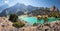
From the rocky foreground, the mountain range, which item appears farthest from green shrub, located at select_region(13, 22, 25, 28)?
the mountain range

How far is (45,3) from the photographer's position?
377 cm

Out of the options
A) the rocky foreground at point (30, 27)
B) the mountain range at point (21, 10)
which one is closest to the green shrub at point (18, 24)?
the rocky foreground at point (30, 27)

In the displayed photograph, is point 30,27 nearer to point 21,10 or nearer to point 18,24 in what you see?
point 18,24

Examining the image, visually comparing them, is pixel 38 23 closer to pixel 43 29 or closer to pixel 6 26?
pixel 43 29

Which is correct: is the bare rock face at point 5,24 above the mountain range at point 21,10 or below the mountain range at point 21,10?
below

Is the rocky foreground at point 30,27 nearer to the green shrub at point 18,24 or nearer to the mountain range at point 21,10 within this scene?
the green shrub at point 18,24

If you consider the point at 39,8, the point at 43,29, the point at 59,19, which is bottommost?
the point at 43,29

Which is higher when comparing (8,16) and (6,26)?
(8,16)

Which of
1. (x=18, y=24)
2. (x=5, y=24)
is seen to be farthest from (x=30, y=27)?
(x=5, y=24)

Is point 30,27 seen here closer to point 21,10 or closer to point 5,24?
point 21,10

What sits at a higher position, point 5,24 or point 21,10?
point 21,10

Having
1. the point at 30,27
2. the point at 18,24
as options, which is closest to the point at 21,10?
the point at 18,24

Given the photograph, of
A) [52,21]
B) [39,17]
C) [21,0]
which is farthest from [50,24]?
[21,0]

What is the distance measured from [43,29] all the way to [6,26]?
905 mm
